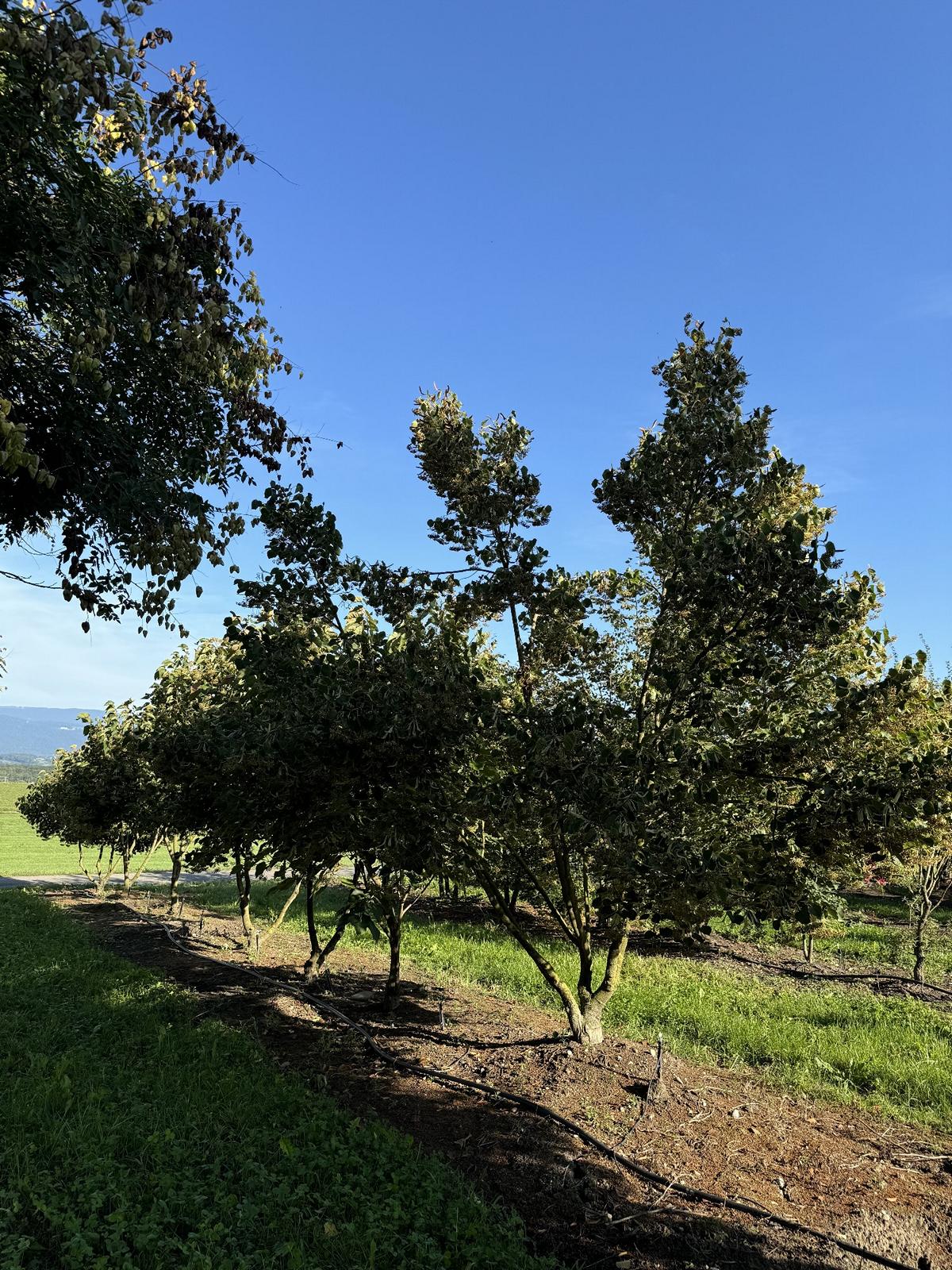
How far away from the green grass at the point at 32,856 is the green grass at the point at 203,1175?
2723 cm

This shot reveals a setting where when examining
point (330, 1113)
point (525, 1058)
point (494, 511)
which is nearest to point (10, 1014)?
point (330, 1113)

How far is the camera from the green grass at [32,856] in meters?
42.5

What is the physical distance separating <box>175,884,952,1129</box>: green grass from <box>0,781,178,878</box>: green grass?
78.9 ft

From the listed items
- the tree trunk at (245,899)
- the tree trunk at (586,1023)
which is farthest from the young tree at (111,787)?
the tree trunk at (586,1023)

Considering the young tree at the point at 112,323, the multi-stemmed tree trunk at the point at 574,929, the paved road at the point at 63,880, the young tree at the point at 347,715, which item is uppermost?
the young tree at the point at 112,323

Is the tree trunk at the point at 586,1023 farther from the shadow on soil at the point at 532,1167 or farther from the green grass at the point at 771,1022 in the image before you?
the green grass at the point at 771,1022

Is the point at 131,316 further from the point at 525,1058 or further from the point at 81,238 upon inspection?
the point at 525,1058

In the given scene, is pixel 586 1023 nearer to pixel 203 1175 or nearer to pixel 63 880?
pixel 203 1175

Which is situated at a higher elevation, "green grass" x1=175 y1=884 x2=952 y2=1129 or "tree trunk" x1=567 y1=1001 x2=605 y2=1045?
"tree trunk" x1=567 y1=1001 x2=605 y2=1045

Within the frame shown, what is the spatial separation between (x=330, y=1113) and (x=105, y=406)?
6508mm

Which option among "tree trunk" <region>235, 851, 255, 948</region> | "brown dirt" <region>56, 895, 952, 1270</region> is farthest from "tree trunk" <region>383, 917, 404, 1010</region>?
"tree trunk" <region>235, 851, 255, 948</region>

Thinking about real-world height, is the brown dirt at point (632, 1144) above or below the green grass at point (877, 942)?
below

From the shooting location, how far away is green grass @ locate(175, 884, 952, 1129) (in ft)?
27.6

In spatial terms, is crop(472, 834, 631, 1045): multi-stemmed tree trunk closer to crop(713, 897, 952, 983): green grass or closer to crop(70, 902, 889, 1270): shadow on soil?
crop(70, 902, 889, 1270): shadow on soil
